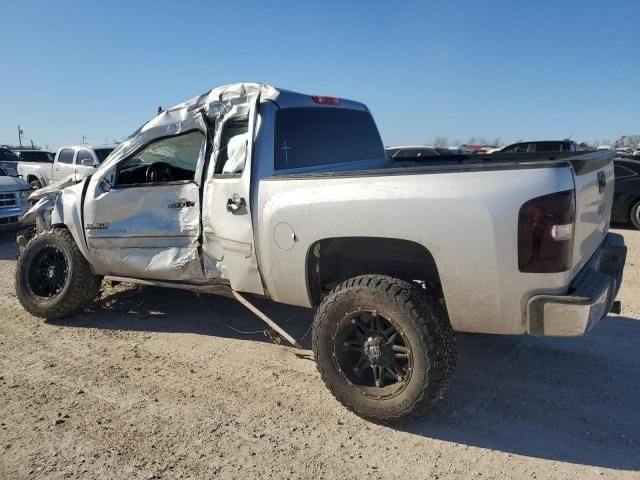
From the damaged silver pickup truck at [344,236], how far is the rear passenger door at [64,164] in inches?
447

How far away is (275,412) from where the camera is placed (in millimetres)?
3281

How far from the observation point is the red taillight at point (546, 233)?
2531 mm

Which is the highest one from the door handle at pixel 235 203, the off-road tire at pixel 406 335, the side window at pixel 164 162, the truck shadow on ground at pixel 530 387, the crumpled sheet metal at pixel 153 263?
the side window at pixel 164 162

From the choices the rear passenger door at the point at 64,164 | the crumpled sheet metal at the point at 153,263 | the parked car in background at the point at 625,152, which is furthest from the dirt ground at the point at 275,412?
the parked car in background at the point at 625,152

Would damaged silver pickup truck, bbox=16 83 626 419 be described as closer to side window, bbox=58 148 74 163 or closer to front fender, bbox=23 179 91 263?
front fender, bbox=23 179 91 263

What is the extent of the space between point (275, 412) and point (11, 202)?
8.98 meters

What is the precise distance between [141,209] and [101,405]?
1.75 metres

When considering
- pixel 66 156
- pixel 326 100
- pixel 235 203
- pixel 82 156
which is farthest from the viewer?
pixel 66 156

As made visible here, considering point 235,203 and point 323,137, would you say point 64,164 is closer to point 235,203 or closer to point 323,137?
point 323,137

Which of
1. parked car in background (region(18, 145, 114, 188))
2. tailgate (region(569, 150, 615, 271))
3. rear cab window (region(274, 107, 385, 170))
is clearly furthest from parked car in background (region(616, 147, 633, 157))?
parked car in background (region(18, 145, 114, 188))

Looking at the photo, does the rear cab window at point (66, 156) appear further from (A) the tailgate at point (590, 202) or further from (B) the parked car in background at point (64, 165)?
(A) the tailgate at point (590, 202)

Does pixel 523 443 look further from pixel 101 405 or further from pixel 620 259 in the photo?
pixel 101 405

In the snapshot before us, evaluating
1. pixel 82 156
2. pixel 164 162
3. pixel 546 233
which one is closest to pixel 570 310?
pixel 546 233

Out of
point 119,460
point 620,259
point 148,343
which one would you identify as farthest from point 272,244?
point 620,259
